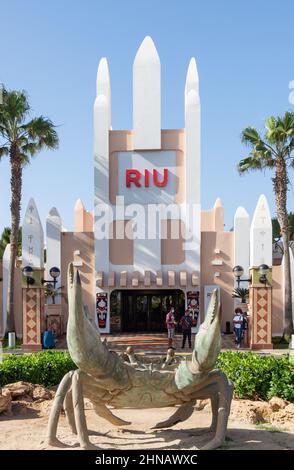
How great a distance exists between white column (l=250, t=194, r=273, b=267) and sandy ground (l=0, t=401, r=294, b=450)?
14429 millimetres

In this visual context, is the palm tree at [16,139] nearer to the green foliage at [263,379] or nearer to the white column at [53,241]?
the white column at [53,241]

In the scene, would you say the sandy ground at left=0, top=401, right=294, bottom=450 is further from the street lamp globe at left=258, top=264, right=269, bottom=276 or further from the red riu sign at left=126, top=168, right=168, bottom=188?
the red riu sign at left=126, top=168, right=168, bottom=188

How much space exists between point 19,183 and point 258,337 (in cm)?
1284

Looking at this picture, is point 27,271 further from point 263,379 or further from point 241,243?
point 263,379

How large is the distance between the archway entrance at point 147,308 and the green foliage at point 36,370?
46.8 feet

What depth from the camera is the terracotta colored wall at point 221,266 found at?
79.3 ft

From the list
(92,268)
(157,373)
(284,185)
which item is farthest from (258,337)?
(157,373)

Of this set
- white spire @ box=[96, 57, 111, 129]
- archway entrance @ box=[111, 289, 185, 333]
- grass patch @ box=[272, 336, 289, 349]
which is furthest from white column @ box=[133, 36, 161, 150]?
grass patch @ box=[272, 336, 289, 349]

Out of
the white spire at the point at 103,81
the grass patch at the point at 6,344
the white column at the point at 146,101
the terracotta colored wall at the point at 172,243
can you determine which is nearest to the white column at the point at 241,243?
the terracotta colored wall at the point at 172,243

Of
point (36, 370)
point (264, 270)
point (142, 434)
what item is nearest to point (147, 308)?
point (264, 270)

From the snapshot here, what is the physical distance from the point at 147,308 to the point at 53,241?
6036mm

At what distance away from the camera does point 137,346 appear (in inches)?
806

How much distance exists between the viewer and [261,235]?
22.8 meters
